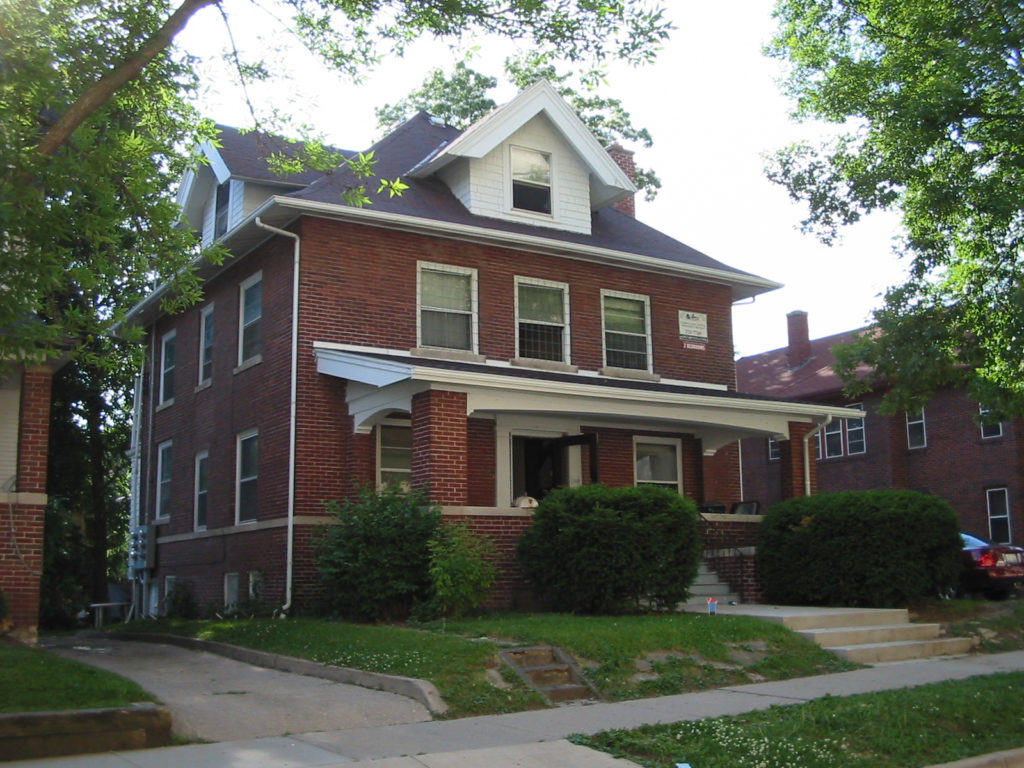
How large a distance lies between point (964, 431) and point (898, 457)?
220cm

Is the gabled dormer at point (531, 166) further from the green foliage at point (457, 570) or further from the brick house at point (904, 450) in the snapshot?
the brick house at point (904, 450)

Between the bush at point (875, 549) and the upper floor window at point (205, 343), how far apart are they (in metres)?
11.2

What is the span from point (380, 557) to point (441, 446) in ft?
5.88

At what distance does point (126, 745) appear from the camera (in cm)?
754

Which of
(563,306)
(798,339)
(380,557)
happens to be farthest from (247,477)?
(798,339)

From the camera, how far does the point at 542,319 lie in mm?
18812

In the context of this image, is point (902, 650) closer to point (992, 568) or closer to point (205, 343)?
point (992, 568)

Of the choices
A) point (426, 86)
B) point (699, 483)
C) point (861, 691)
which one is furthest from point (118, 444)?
point (861, 691)

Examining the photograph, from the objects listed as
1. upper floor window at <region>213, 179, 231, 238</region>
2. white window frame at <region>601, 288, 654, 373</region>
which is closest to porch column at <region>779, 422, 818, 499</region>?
white window frame at <region>601, 288, 654, 373</region>

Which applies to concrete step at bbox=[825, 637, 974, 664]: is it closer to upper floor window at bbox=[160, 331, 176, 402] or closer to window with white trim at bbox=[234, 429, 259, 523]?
window with white trim at bbox=[234, 429, 259, 523]

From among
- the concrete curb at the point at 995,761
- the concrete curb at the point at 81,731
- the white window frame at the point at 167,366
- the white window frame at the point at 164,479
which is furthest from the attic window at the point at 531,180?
the concrete curb at the point at 995,761

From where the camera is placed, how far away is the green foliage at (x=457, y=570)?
12.9 meters

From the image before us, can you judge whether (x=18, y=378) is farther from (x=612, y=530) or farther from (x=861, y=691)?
(x=861, y=691)

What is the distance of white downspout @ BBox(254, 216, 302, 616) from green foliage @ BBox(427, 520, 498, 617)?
10.9 feet
